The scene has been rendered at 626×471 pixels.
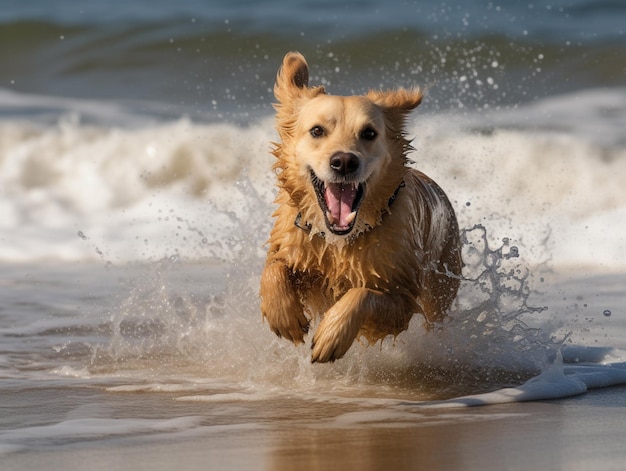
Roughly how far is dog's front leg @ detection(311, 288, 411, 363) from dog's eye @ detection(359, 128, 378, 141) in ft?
2.14

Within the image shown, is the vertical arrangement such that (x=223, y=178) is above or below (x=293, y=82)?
above

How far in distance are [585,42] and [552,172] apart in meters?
3.01

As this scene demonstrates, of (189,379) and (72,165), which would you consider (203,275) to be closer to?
(189,379)

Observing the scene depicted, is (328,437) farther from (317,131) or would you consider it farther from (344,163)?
Result: (317,131)

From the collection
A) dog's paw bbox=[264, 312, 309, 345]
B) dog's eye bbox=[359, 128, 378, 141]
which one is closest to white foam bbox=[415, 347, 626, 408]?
dog's paw bbox=[264, 312, 309, 345]

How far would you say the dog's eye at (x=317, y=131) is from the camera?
4844 mm

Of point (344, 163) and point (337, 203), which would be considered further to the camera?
point (337, 203)

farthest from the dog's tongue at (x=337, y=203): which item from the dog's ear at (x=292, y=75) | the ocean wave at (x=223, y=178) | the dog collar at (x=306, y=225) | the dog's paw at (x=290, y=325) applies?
the ocean wave at (x=223, y=178)

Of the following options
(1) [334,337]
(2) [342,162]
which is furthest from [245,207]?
(1) [334,337]

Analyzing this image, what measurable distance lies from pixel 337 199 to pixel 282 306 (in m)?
0.51

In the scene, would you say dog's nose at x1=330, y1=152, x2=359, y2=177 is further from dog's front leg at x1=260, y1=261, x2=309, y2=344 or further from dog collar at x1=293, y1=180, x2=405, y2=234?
dog's front leg at x1=260, y1=261, x2=309, y2=344

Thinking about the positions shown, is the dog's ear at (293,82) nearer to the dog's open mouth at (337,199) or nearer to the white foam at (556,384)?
the dog's open mouth at (337,199)

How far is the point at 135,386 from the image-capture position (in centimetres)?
506

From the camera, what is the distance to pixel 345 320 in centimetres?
459
